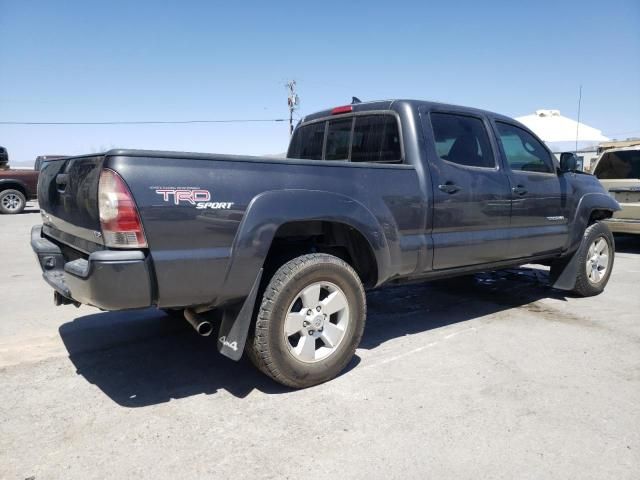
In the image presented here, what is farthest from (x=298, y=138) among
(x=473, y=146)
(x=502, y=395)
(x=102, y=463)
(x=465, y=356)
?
(x=102, y=463)

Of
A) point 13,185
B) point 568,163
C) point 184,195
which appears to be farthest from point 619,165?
point 13,185

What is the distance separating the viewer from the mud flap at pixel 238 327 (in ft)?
9.55

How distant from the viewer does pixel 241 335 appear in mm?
2928

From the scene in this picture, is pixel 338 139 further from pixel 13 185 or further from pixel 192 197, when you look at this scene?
pixel 13 185

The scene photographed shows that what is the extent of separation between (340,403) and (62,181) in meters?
2.19

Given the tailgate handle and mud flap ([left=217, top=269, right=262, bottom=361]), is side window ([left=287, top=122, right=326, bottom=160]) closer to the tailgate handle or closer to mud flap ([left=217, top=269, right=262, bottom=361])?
mud flap ([left=217, top=269, right=262, bottom=361])

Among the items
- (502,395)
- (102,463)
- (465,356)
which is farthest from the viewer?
(465,356)

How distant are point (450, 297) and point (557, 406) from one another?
269 cm

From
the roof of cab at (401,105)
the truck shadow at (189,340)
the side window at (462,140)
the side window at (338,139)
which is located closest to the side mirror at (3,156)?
the truck shadow at (189,340)

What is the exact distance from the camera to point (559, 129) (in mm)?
18266

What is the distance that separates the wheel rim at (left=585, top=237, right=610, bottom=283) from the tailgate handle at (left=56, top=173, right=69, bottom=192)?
5.16m

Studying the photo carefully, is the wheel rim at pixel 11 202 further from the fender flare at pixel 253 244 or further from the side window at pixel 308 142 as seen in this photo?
the fender flare at pixel 253 244

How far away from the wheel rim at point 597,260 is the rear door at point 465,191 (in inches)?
69.9

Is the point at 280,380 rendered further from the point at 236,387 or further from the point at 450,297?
the point at 450,297
